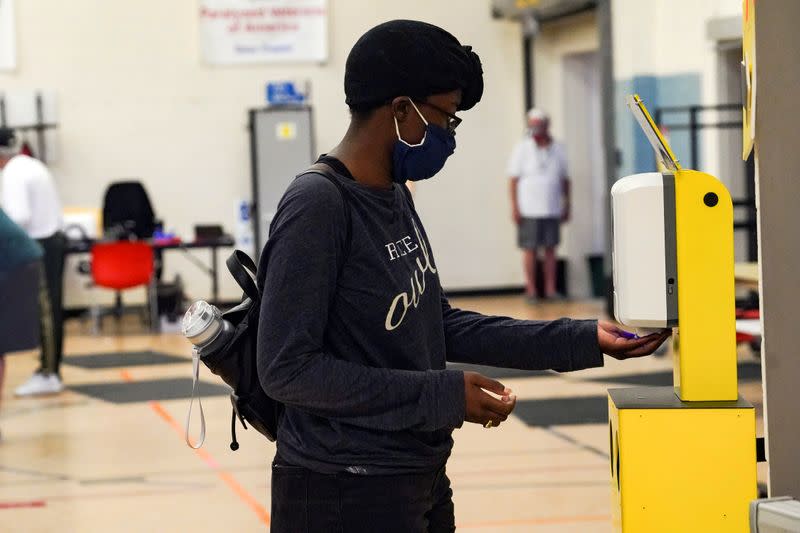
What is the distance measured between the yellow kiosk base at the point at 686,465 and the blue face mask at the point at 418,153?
1.84ft

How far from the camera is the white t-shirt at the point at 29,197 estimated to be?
7914mm

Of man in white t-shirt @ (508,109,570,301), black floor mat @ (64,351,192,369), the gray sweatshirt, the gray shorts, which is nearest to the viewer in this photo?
the gray sweatshirt

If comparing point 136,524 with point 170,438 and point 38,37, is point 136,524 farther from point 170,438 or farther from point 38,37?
point 38,37

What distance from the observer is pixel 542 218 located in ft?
42.8

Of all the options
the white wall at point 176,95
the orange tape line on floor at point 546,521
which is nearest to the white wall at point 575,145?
the white wall at point 176,95

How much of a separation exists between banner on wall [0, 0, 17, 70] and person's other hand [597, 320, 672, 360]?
11.8m

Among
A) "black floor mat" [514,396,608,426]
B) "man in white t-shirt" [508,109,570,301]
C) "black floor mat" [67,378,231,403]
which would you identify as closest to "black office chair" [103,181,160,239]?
"man in white t-shirt" [508,109,570,301]

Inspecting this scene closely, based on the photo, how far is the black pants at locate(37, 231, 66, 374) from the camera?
7953mm

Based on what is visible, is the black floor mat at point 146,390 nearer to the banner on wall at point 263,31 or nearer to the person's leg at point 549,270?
the person's leg at point 549,270

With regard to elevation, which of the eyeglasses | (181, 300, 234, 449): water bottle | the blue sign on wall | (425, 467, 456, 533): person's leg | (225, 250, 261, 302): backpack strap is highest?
the blue sign on wall

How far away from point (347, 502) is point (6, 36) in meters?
12.0

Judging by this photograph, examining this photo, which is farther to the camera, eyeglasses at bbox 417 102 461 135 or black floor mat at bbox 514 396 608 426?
black floor mat at bbox 514 396 608 426

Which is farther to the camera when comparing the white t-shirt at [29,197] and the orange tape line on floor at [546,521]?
the white t-shirt at [29,197]

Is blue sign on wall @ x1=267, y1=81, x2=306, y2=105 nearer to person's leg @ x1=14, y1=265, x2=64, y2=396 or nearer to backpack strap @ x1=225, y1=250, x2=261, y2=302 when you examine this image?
person's leg @ x1=14, y1=265, x2=64, y2=396
